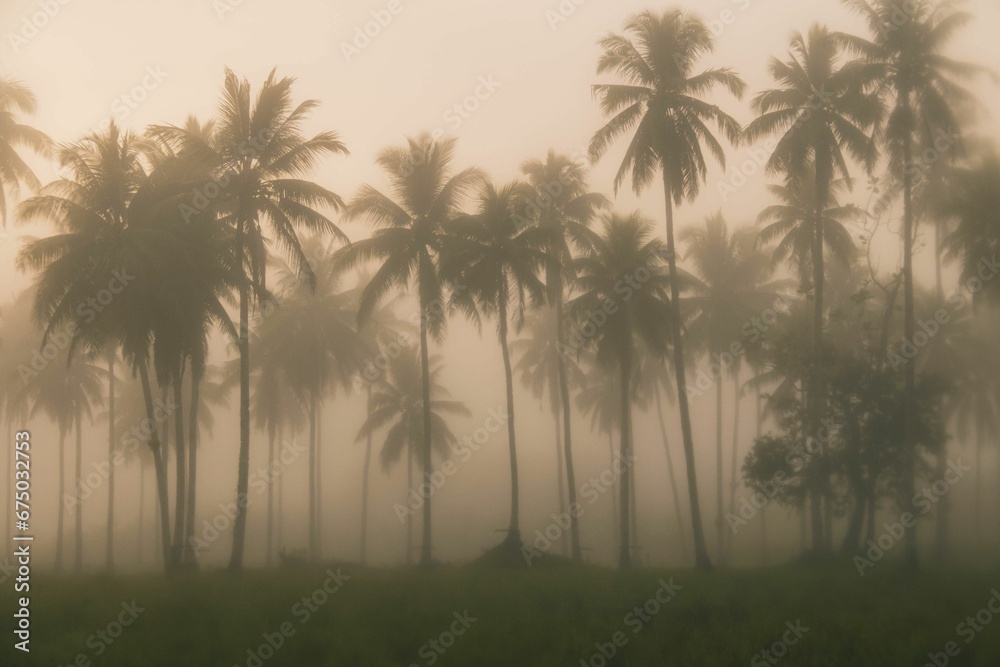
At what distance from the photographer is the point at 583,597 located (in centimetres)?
2484

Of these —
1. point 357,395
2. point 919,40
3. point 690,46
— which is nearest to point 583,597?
point 690,46

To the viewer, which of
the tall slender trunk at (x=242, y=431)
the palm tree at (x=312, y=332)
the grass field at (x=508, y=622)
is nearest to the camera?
the grass field at (x=508, y=622)

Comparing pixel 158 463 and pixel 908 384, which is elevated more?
pixel 908 384

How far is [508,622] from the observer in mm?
22188

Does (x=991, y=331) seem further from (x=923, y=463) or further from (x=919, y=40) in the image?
(x=919, y=40)

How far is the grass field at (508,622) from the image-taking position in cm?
2017

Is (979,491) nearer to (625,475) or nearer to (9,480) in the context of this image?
(625,475)

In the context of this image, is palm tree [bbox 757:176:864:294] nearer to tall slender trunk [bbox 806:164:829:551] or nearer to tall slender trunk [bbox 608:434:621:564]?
tall slender trunk [bbox 806:164:829:551]

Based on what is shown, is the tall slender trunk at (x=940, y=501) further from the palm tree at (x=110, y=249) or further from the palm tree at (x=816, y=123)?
the palm tree at (x=110, y=249)

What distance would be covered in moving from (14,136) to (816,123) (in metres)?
31.8

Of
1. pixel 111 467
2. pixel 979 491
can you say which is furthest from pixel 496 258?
pixel 979 491

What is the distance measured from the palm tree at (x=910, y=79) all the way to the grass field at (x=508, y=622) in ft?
29.9

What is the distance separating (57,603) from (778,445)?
24855mm

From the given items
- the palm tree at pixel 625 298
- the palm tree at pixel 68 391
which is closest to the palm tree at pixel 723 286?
the palm tree at pixel 625 298
